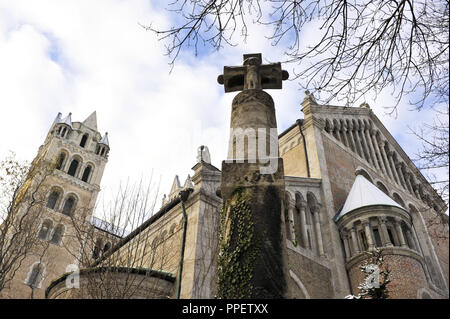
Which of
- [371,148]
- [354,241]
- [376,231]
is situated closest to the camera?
[354,241]

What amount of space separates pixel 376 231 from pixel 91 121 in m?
39.2

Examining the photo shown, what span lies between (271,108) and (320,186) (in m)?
12.7

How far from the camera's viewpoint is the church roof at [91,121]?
1775 inches

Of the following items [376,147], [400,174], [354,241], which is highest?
[376,147]

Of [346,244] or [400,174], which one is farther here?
[400,174]

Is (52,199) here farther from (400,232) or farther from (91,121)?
(400,232)

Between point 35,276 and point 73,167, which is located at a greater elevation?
point 73,167

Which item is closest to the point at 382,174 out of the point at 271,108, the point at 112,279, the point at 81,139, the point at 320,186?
the point at 320,186

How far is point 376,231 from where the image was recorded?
14.5 metres

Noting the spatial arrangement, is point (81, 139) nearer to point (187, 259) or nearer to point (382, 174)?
point (382, 174)

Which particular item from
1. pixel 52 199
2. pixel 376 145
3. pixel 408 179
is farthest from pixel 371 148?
pixel 52 199

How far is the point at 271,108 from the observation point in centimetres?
462

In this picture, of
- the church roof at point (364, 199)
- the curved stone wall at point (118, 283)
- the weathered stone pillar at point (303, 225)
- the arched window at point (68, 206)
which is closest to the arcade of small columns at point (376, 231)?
the church roof at point (364, 199)

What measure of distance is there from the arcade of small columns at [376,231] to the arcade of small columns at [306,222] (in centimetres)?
108
